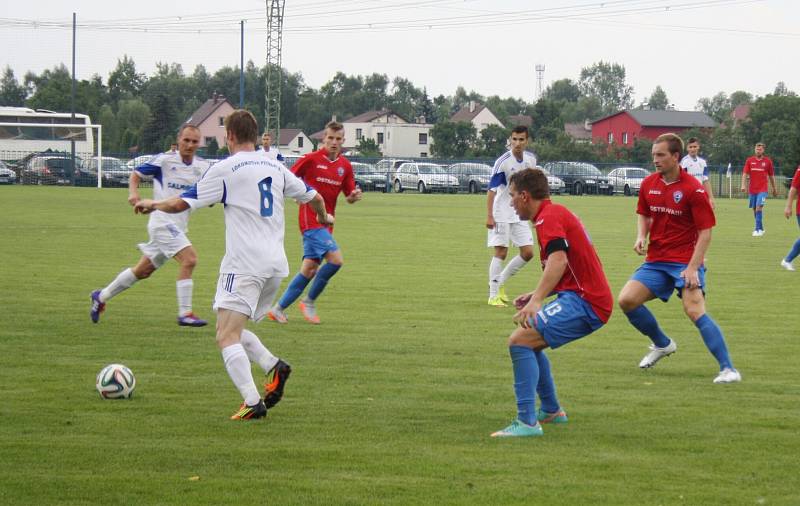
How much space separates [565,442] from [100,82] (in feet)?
383

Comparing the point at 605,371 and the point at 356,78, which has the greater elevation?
the point at 356,78

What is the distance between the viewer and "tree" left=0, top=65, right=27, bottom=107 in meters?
110

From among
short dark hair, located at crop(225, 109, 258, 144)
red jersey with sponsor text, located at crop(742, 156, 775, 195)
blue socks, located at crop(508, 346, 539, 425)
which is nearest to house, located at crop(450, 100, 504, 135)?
red jersey with sponsor text, located at crop(742, 156, 775, 195)

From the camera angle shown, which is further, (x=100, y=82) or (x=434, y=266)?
(x=100, y=82)

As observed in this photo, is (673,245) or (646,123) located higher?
(646,123)

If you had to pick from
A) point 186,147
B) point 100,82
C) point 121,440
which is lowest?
point 121,440

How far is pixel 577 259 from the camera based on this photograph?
658cm

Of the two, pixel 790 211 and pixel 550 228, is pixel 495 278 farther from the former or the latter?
pixel 550 228

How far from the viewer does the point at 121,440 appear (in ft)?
20.8

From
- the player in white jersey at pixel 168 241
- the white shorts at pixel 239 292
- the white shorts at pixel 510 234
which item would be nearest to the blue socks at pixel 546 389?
the white shorts at pixel 239 292

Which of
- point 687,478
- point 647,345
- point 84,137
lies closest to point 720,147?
point 84,137

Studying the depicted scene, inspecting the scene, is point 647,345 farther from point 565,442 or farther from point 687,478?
point 687,478

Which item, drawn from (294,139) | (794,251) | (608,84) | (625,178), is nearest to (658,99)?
(608,84)

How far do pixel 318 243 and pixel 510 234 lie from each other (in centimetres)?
314
